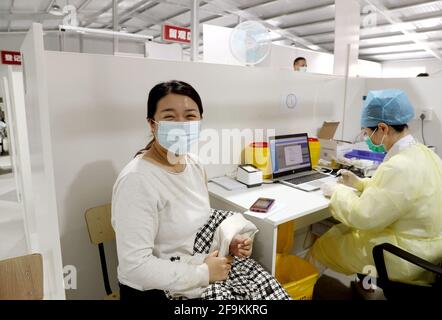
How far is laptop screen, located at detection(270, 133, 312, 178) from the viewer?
2057mm

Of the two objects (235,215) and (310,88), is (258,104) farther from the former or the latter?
(235,215)

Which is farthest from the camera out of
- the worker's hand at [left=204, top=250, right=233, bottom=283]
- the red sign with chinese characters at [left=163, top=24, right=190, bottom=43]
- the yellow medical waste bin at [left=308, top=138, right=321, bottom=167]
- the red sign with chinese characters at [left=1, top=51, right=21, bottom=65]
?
the red sign with chinese characters at [left=1, top=51, right=21, bottom=65]

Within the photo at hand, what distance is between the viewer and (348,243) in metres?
1.60

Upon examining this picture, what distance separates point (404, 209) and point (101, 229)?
1.37m

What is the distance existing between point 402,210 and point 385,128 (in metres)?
0.44

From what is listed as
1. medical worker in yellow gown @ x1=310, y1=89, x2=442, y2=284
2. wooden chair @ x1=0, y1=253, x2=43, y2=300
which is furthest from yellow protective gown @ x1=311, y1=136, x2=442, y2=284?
wooden chair @ x1=0, y1=253, x2=43, y2=300

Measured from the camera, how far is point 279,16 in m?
6.14

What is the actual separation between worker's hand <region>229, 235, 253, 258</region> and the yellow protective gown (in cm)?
51

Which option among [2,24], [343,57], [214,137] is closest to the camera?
[214,137]

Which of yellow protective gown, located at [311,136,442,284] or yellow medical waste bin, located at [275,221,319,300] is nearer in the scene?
yellow protective gown, located at [311,136,442,284]

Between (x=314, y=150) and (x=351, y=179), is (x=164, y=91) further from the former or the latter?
(x=314, y=150)

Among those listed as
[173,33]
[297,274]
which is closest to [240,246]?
[297,274]

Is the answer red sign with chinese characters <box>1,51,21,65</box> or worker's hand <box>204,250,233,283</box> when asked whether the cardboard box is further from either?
red sign with chinese characters <box>1,51,21,65</box>
